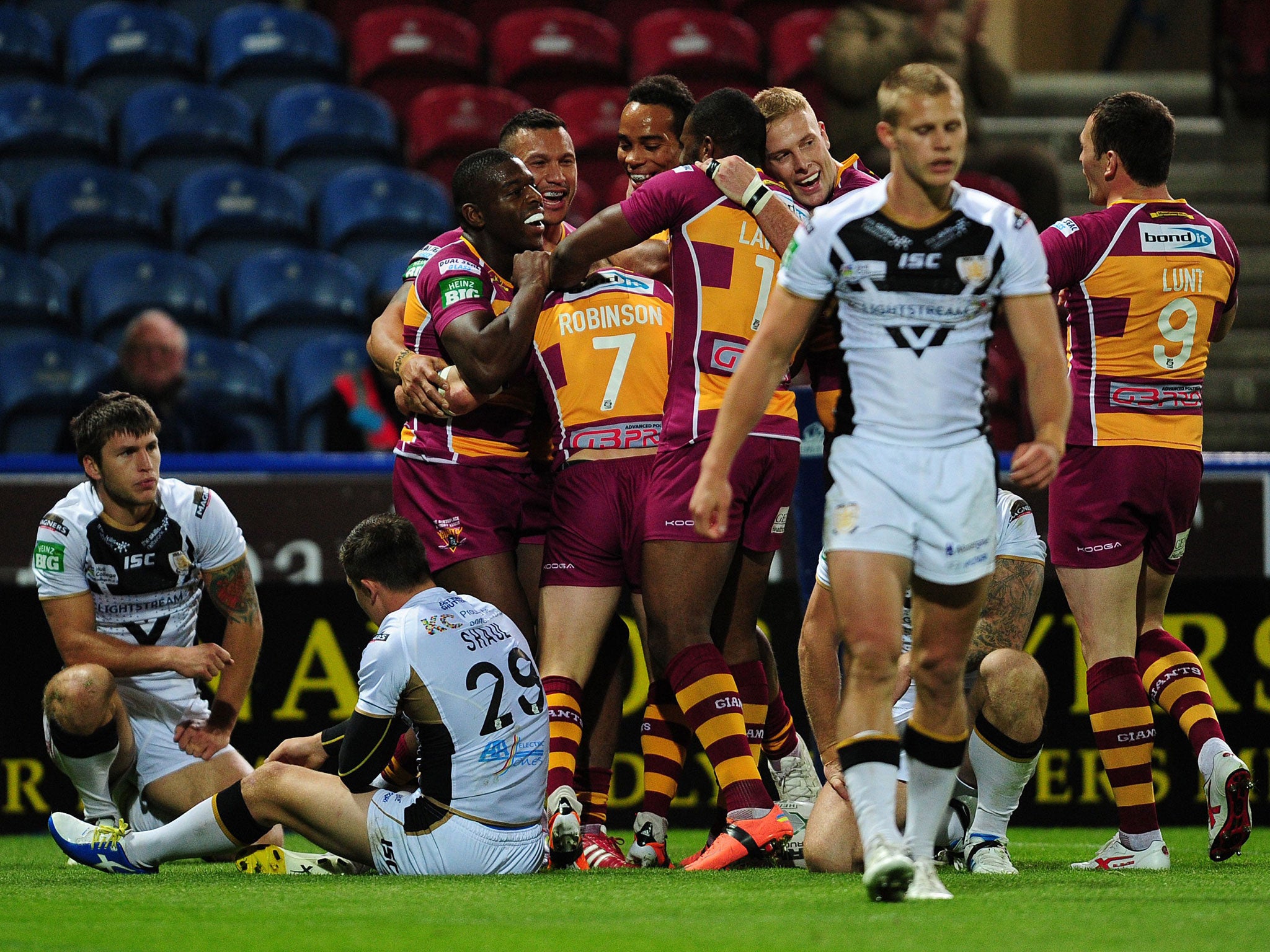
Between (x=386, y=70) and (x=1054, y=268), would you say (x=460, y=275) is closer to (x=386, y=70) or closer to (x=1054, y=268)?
(x=1054, y=268)

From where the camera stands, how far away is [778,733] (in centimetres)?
590

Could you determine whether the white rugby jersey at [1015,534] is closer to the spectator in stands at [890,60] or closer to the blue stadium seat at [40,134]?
the spectator in stands at [890,60]

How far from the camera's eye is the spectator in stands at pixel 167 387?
8375 millimetres

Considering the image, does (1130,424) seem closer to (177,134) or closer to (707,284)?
(707,284)

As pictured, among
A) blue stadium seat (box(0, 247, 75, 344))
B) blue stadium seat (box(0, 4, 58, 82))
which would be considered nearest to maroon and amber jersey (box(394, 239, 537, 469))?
blue stadium seat (box(0, 247, 75, 344))

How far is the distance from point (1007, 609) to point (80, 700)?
3192 mm

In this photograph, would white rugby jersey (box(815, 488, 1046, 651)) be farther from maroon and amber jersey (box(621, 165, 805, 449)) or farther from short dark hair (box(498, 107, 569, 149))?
short dark hair (box(498, 107, 569, 149))

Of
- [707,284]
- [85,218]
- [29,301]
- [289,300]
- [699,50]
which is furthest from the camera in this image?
[699,50]

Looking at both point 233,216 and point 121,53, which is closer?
point 233,216

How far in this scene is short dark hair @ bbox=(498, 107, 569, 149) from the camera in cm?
597

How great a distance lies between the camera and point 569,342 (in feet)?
18.3

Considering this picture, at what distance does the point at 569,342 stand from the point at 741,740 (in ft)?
4.78

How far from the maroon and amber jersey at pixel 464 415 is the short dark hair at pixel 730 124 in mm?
897

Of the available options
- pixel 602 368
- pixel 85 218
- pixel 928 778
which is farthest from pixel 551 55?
pixel 928 778
